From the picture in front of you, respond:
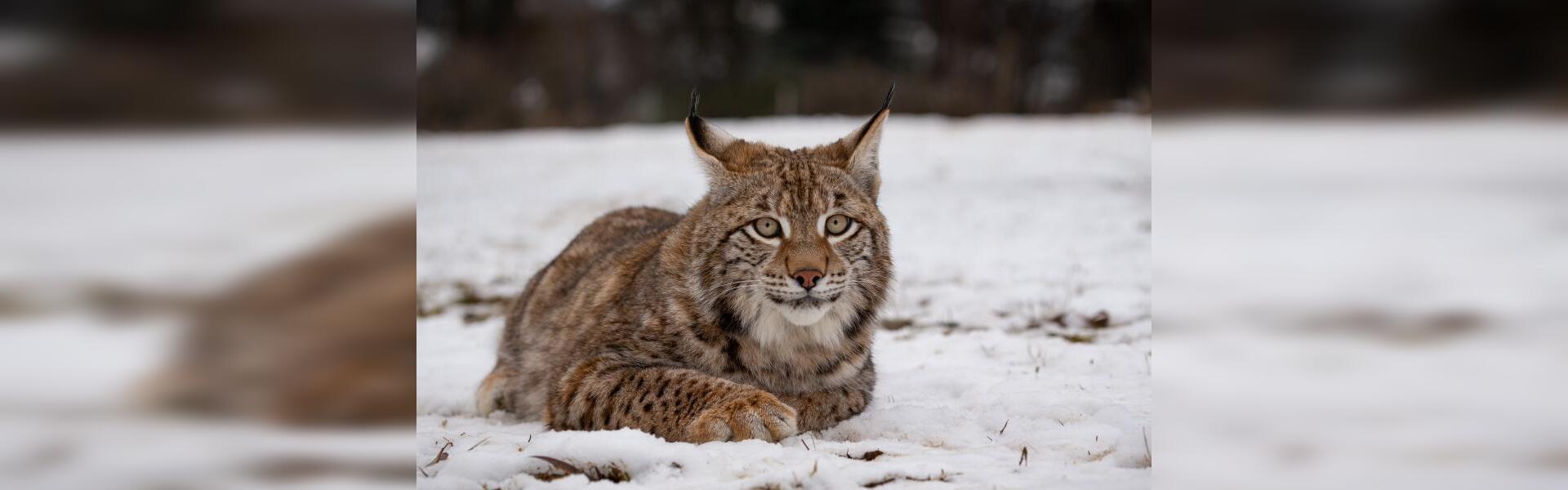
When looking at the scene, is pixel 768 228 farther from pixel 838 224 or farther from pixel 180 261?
pixel 180 261

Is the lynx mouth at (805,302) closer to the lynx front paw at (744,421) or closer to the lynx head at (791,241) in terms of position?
the lynx head at (791,241)

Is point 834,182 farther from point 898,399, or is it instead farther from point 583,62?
point 583,62

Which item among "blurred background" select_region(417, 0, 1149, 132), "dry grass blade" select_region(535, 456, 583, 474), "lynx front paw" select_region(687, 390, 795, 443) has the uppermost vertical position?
"blurred background" select_region(417, 0, 1149, 132)

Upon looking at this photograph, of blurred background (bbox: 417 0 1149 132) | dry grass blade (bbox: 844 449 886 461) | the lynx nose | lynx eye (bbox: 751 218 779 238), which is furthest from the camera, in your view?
blurred background (bbox: 417 0 1149 132)

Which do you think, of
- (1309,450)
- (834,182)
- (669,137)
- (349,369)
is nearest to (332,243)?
(349,369)

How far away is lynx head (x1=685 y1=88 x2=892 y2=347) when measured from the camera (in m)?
3.84

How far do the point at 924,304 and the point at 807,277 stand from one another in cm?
355

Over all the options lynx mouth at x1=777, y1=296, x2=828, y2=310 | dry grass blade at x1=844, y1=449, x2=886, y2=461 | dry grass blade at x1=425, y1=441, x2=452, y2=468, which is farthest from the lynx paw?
dry grass blade at x1=844, y1=449, x2=886, y2=461

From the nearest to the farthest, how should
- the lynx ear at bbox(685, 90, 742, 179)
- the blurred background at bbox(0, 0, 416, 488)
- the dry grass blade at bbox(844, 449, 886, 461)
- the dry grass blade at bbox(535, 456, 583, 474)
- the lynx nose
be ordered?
the blurred background at bbox(0, 0, 416, 488) → the dry grass blade at bbox(535, 456, 583, 474) → the dry grass blade at bbox(844, 449, 886, 461) → the lynx nose → the lynx ear at bbox(685, 90, 742, 179)

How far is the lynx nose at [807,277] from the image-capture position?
374 centimetres

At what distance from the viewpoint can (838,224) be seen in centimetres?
404

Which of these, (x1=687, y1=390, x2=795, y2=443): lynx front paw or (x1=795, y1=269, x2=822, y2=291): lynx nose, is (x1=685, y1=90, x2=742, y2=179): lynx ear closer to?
(x1=795, y1=269, x2=822, y2=291): lynx nose

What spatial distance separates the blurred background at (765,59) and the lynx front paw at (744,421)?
14.1 metres

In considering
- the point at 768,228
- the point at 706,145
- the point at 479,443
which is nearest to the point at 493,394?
the point at 479,443
